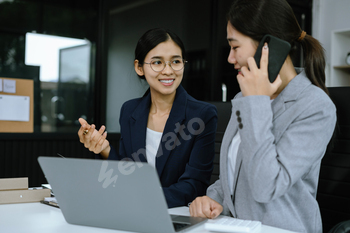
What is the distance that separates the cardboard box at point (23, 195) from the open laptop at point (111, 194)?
0.33m

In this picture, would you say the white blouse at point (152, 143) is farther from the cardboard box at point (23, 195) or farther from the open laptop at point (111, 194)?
the open laptop at point (111, 194)

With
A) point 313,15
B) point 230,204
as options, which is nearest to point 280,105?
point 230,204

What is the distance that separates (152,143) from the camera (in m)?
1.62

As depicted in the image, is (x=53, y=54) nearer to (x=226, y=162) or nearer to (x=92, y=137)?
(x=92, y=137)

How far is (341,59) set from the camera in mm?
4234

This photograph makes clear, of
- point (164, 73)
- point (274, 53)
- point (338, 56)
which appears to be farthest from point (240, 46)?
point (338, 56)

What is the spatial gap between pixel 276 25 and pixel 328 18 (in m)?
4.11

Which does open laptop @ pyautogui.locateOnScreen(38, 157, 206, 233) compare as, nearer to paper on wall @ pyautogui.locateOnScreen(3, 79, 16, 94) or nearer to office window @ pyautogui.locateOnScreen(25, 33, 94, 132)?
paper on wall @ pyautogui.locateOnScreen(3, 79, 16, 94)

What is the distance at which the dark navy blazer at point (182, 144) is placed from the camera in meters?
1.46

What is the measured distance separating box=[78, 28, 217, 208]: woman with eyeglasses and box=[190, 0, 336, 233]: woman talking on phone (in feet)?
1.02

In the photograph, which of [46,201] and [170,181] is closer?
[46,201]

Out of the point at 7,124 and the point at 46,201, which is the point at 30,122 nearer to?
the point at 7,124

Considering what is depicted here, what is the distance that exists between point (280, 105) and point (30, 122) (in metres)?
2.53

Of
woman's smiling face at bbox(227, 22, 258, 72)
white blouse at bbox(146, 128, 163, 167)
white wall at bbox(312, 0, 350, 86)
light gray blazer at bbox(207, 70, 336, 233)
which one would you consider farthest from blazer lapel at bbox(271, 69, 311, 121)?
white wall at bbox(312, 0, 350, 86)
